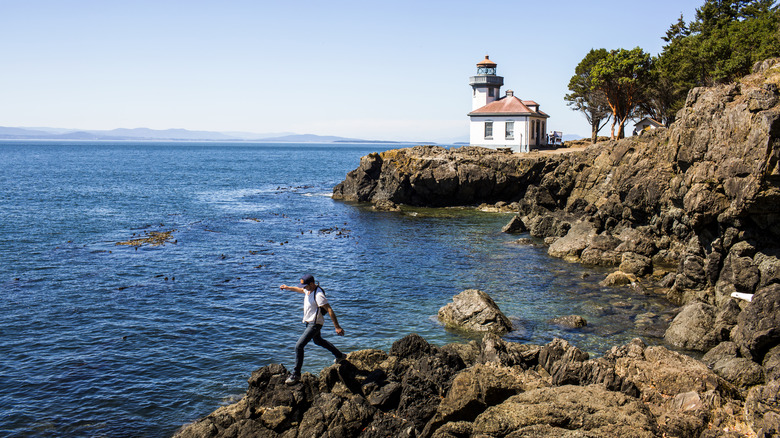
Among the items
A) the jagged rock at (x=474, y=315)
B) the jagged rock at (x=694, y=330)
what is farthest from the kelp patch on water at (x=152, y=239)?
the jagged rock at (x=694, y=330)

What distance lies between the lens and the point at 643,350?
1884 centimetres

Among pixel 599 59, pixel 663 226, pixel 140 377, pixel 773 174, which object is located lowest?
pixel 140 377

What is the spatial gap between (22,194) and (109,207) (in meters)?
19.7

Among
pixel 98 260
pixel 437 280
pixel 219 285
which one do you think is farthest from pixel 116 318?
pixel 437 280

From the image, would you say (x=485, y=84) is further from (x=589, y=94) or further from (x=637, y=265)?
(x=637, y=265)

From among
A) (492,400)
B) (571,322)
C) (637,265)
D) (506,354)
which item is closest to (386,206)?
(637,265)

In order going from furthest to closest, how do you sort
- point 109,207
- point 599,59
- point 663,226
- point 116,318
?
point 599,59
point 109,207
point 663,226
point 116,318

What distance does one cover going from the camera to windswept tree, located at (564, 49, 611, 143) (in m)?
77.7

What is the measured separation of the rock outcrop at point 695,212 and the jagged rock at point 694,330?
1.7 inches

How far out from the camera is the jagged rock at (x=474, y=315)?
85.3 ft

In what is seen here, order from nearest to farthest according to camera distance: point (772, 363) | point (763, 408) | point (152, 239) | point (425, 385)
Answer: point (763, 408), point (425, 385), point (772, 363), point (152, 239)

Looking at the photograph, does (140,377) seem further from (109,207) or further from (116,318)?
(109,207)

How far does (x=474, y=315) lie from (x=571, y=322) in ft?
15.1

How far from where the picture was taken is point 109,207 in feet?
227
